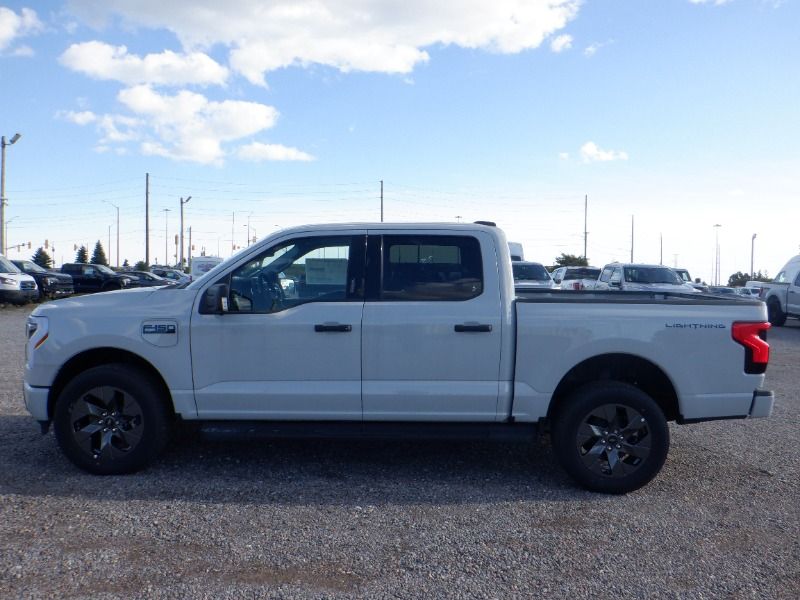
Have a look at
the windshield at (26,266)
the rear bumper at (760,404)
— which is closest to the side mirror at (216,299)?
the rear bumper at (760,404)

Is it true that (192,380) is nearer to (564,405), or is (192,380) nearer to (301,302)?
(301,302)

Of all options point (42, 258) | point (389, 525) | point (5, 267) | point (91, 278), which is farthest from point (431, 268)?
point (42, 258)

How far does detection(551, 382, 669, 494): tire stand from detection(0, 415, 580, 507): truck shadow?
235 mm

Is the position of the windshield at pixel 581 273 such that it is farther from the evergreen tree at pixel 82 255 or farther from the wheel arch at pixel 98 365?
the evergreen tree at pixel 82 255

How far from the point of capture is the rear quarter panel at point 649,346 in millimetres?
5188

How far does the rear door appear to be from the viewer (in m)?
5.20

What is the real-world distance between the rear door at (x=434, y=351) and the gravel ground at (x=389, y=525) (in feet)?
2.03

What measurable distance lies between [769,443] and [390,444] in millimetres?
3534

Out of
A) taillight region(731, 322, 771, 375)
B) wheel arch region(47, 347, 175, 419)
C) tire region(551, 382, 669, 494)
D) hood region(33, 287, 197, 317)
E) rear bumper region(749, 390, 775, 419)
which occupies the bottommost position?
tire region(551, 382, 669, 494)

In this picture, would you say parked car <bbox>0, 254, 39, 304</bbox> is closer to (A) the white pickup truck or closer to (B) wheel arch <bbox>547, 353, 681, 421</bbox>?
(A) the white pickup truck

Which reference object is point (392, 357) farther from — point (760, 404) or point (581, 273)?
point (581, 273)

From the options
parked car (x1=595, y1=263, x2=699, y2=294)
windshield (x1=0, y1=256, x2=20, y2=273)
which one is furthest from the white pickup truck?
windshield (x1=0, y1=256, x2=20, y2=273)

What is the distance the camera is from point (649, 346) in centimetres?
520

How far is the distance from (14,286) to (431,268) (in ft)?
71.3
